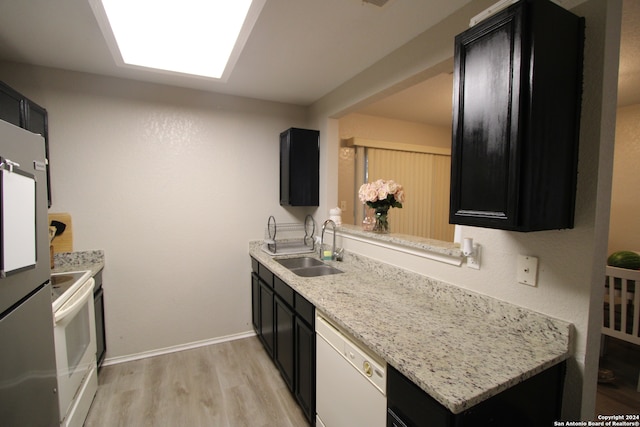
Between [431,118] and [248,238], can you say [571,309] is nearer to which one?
[248,238]

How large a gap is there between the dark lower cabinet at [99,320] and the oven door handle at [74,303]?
1.17 feet

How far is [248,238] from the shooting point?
9.53 feet

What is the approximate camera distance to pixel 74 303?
1.58 metres

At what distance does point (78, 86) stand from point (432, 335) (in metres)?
3.01

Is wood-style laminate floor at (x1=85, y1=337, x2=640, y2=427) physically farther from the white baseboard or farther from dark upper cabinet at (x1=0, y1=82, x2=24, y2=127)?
dark upper cabinet at (x1=0, y1=82, x2=24, y2=127)

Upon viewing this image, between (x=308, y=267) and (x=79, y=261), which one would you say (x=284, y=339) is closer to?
(x=308, y=267)

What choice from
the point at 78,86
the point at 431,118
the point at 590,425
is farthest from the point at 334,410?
the point at 431,118

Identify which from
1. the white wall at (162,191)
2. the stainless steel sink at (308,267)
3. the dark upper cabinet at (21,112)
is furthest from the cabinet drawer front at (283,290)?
the dark upper cabinet at (21,112)

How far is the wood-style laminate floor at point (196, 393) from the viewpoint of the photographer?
183 cm

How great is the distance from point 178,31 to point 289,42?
0.66 meters

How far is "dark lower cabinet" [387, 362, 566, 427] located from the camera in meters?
0.85

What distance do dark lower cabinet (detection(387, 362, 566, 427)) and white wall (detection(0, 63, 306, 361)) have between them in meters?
2.17

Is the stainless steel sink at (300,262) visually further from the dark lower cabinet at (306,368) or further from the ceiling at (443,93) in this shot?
the ceiling at (443,93)

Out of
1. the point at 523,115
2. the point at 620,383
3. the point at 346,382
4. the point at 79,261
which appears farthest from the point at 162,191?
the point at 620,383
